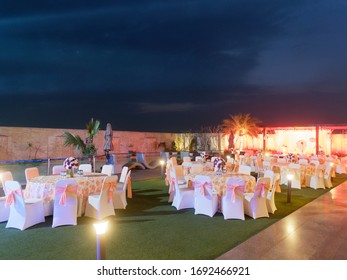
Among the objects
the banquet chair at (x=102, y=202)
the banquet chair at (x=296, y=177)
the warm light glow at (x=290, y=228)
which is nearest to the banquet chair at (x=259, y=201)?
the warm light glow at (x=290, y=228)

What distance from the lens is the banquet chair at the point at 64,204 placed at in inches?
217

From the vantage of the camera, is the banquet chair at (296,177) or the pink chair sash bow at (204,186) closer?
the pink chair sash bow at (204,186)

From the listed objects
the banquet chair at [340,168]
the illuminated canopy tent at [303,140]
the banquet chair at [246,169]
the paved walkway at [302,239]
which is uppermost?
the illuminated canopy tent at [303,140]

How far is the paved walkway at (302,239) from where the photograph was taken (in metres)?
4.08

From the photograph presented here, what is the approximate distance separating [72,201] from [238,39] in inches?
740

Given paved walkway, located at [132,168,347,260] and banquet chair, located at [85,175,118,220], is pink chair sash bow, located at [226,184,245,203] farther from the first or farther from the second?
banquet chair, located at [85,175,118,220]

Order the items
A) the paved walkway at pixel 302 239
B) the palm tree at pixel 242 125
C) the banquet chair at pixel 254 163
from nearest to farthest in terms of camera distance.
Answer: the paved walkway at pixel 302 239 → the banquet chair at pixel 254 163 → the palm tree at pixel 242 125

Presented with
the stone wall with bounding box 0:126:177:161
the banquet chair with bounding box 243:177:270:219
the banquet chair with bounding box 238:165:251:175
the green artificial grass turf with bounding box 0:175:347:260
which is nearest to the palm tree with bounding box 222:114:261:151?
the stone wall with bounding box 0:126:177:161

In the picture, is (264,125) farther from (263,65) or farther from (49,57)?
(49,57)

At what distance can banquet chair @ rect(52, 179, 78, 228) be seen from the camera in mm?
5512

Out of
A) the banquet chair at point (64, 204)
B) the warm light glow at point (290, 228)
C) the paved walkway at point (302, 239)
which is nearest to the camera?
the paved walkway at point (302, 239)

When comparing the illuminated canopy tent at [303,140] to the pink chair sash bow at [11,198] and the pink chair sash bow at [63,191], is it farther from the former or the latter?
the pink chair sash bow at [11,198]

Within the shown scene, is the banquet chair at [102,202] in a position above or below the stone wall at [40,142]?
below

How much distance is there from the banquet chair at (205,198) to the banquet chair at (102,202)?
1828 millimetres
